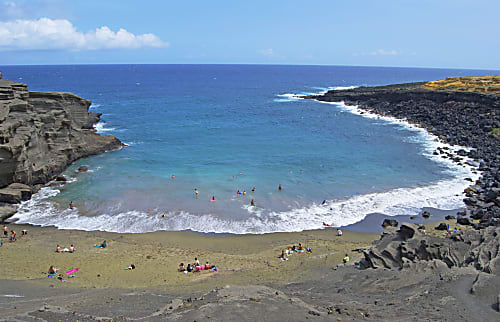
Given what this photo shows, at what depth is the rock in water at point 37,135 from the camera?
29.4 m

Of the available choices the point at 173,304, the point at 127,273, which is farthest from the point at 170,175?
the point at 173,304

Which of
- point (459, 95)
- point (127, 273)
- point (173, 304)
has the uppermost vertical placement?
point (459, 95)

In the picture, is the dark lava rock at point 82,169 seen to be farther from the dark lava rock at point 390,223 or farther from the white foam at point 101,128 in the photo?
the dark lava rock at point 390,223

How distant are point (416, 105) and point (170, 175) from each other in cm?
6187

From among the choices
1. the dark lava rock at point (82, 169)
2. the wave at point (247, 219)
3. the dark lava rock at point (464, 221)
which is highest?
the dark lava rock at point (82, 169)

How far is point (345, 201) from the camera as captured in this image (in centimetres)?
3141

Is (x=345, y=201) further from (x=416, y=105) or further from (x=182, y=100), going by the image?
(x=182, y=100)

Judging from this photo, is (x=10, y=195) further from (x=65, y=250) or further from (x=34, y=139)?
(x=65, y=250)

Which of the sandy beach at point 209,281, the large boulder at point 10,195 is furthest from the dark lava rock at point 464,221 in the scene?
the large boulder at point 10,195

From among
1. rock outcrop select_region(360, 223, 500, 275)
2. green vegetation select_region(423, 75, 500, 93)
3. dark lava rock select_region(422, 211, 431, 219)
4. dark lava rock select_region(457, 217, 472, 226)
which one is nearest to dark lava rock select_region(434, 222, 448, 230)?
dark lava rock select_region(457, 217, 472, 226)

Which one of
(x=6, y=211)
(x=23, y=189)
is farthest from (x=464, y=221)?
(x=23, y=189)

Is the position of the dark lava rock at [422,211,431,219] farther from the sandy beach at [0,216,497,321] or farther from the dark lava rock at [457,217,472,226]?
the dark lava rock at [457,217,472,226]

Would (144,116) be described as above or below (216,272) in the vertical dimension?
above

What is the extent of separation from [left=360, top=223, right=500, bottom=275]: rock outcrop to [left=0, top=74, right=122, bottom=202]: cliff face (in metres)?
29.3
